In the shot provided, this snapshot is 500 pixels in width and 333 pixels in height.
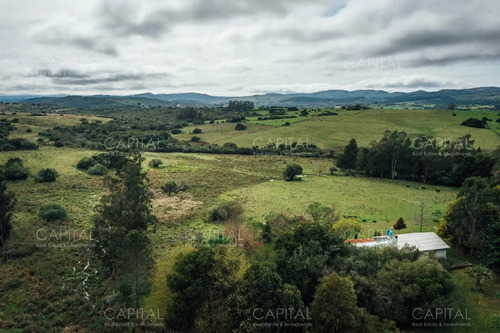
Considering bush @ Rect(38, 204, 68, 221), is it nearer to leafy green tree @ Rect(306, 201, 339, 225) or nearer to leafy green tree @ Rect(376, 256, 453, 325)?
leafy green tree @ Rect(306, 201, 339, 225)

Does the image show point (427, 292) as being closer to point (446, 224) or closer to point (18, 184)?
point (446, 224)

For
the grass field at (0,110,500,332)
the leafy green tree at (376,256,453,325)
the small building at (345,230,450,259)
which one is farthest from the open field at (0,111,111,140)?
the leafy green tree at (376,256,453,325)

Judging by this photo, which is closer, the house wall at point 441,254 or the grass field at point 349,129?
the house wall at point 441,254

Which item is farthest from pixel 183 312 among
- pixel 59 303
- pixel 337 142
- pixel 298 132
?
pixel 298 132

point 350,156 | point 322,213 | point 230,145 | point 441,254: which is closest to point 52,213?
point 322,213

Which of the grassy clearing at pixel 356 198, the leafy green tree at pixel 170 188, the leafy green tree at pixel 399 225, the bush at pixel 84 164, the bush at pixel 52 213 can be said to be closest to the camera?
the leafy green tree at pixel 399 225

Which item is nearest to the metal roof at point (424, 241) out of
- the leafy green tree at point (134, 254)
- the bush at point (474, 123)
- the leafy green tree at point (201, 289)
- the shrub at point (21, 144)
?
the leafy green tree at point (201, 289)

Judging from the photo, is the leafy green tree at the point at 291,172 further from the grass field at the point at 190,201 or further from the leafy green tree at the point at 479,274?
the leafy green tree at the point at 479,274
